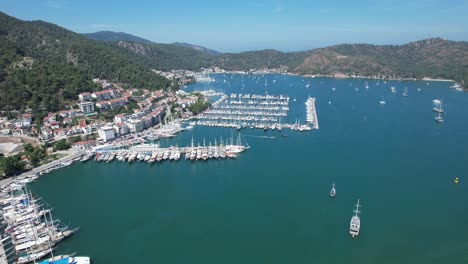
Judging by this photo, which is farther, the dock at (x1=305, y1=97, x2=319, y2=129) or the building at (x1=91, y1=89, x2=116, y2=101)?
the building at (x1=91, y1=89, x2=116, y2=101)

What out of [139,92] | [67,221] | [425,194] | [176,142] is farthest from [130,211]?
[139,92]

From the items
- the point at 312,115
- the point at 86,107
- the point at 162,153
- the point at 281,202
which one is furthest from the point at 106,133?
the point at 312,115

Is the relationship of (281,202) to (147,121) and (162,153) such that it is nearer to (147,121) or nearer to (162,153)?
Answer: (162,153)

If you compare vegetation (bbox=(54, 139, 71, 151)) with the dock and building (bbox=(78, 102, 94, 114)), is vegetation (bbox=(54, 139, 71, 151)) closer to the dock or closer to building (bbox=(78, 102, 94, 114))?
building (bbox=(78, 102, 94, 114))

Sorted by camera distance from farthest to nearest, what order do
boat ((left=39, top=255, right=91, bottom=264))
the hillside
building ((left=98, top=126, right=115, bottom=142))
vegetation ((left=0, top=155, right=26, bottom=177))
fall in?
the hillside, building ((left=98, top=126, right=115, bottom=142)), vegetation ((left=0, top=155, right=26, bottom=177)), boat ((left=39, top=255, right=91, bottom=264))

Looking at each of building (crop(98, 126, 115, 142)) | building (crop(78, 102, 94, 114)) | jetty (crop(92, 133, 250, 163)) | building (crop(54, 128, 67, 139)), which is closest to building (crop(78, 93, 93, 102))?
building (crop(78, 102, 94, 114))

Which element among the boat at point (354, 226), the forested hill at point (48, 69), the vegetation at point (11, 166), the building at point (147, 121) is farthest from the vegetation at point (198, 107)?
the boat at point (354, 226)

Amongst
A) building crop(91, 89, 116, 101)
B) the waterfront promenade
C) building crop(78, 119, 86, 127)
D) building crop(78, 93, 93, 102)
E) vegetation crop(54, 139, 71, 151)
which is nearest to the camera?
the waterfront promenade

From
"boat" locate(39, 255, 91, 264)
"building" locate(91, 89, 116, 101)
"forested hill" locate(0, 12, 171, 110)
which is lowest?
"boat" locate(39, 255, 91, 264)
